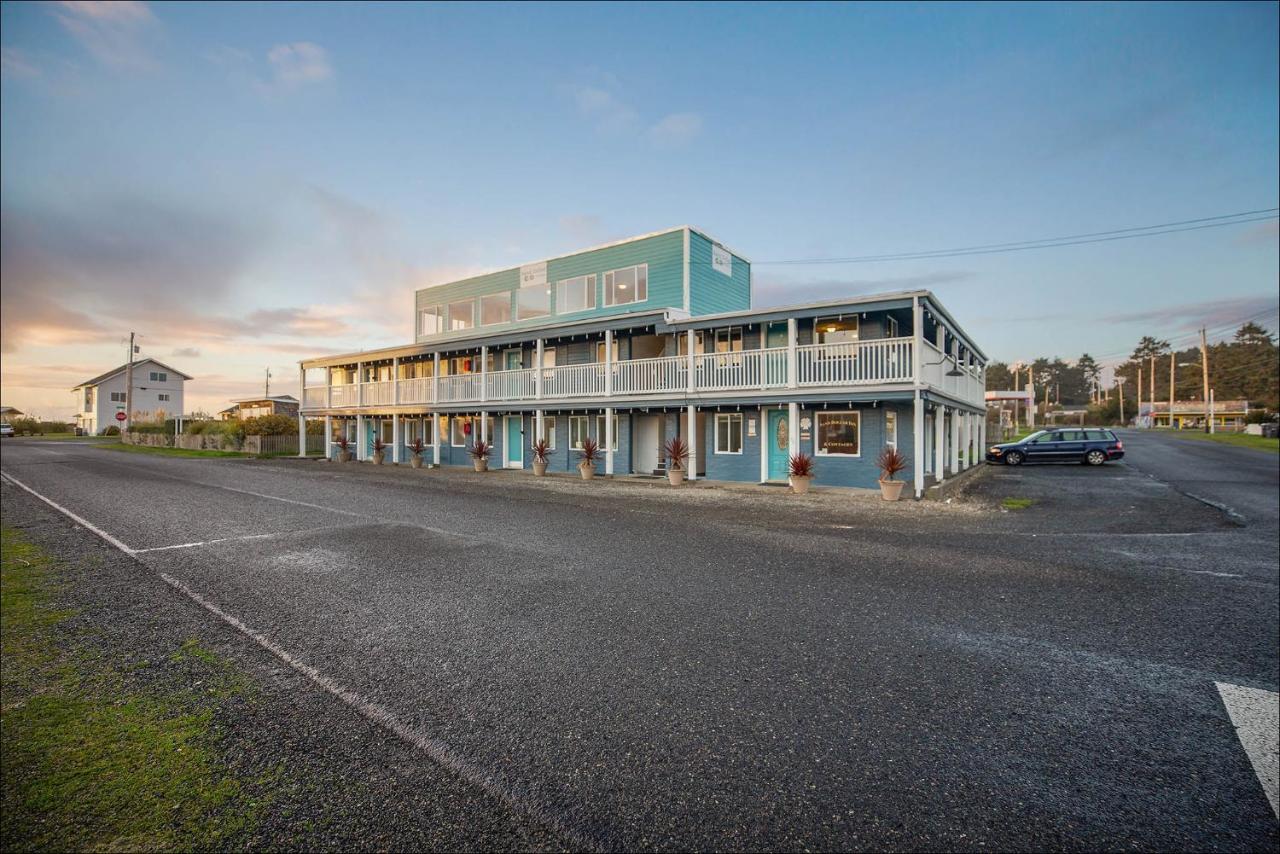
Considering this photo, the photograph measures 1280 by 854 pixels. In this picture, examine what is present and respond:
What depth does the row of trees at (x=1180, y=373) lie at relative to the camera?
67.0 metres

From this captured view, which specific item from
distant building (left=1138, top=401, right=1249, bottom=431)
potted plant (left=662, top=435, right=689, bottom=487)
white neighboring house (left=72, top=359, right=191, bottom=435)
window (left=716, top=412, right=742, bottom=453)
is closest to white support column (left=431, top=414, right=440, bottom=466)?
potted plant (left=662, top=435, right=689, bottom=487)

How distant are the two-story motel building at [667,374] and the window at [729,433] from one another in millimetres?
54

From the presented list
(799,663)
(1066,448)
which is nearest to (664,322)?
(799,663)

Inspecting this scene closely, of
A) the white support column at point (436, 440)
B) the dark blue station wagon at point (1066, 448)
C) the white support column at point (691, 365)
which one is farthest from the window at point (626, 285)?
the dark blue station wagon at point (1066, 448)

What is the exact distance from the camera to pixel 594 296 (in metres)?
24.0

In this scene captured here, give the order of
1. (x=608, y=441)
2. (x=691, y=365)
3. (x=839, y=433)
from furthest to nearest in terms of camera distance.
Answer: (x=608, y=441) → (x=691, y=365) → (x=839, y=433)

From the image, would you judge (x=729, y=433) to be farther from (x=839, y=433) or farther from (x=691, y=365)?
(x=839, y=433)

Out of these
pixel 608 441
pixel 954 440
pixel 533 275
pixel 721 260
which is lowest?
pixel 954 440

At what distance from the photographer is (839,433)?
17828 millimetres

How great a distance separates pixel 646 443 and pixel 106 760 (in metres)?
19.5

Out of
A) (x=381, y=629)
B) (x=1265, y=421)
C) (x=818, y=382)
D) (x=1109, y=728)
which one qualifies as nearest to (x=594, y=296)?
(x=818, y=382)

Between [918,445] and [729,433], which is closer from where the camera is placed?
[918,445]

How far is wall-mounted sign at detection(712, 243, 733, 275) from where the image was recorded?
904 inches

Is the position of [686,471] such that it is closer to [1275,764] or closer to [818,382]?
[818,382]
